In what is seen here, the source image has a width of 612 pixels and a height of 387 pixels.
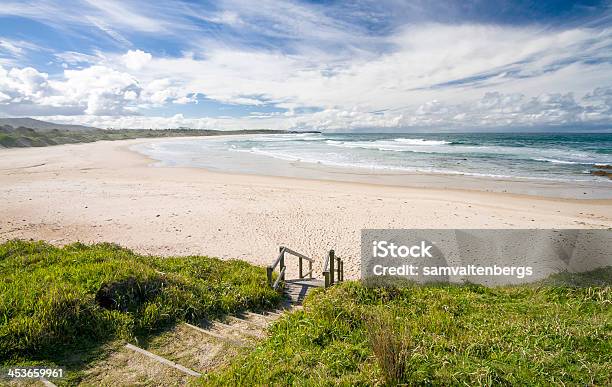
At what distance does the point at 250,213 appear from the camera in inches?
569

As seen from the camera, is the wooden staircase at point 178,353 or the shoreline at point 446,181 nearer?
the wooden staircase at point 178,353

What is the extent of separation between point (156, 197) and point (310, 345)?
1550 centimetres

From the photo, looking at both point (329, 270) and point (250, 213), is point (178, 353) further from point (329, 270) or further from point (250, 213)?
point (250, 213)

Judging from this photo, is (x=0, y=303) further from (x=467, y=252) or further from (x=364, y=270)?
(x=467, y=252)

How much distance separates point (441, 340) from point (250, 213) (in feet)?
37.3

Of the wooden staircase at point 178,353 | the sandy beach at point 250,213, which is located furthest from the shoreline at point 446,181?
the wooden staircase at point 178,353

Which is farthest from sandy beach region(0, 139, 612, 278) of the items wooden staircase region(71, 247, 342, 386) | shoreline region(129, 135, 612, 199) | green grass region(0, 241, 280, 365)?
wooden staircase region(71, 247, 342, 386)

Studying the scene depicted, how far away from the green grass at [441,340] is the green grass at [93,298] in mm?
1533

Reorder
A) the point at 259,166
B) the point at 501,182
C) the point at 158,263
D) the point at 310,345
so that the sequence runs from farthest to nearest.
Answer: the point at 259,166, the point at 501,182, the point at 158,263, the point at 310,345

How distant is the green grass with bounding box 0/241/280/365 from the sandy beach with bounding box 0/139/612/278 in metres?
3.49

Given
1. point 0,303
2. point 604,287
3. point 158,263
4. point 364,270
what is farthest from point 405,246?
point 0,303

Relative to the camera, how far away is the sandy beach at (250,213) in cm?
1103

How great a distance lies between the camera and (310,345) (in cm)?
402

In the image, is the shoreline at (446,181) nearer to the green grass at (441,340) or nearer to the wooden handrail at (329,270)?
the wooden handrail at (329,270)
